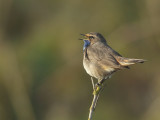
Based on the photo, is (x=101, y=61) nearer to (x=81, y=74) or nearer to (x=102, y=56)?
(x=102, y=56)

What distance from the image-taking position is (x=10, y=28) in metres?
18.3

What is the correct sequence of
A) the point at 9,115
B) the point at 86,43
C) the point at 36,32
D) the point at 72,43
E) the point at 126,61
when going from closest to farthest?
the point at 126,61
the point at 86,43
the point at 9,115
the point at 72,43
the point at 36,32

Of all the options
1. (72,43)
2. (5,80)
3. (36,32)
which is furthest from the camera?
(36,32)

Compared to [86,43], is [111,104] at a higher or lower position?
lower

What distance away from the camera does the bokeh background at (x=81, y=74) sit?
13.4 m

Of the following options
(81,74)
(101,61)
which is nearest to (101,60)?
(101,61)

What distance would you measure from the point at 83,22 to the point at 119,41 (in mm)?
2852

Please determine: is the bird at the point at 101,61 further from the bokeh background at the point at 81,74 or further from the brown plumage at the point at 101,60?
the bokeh background at the point at 81,74

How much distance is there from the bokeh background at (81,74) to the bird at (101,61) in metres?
3.76

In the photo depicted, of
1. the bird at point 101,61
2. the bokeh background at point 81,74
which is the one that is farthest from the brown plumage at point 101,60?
the bokeh background at point 81,74

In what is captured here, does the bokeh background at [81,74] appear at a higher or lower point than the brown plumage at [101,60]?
lower

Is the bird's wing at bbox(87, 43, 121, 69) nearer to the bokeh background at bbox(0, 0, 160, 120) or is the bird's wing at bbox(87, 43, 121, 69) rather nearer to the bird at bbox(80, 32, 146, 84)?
the bird at bbox(80, 32, 146, 84)

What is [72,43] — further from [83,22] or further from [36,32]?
[36,32]

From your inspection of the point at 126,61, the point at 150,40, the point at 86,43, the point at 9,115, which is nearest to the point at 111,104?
the point at 150,40
